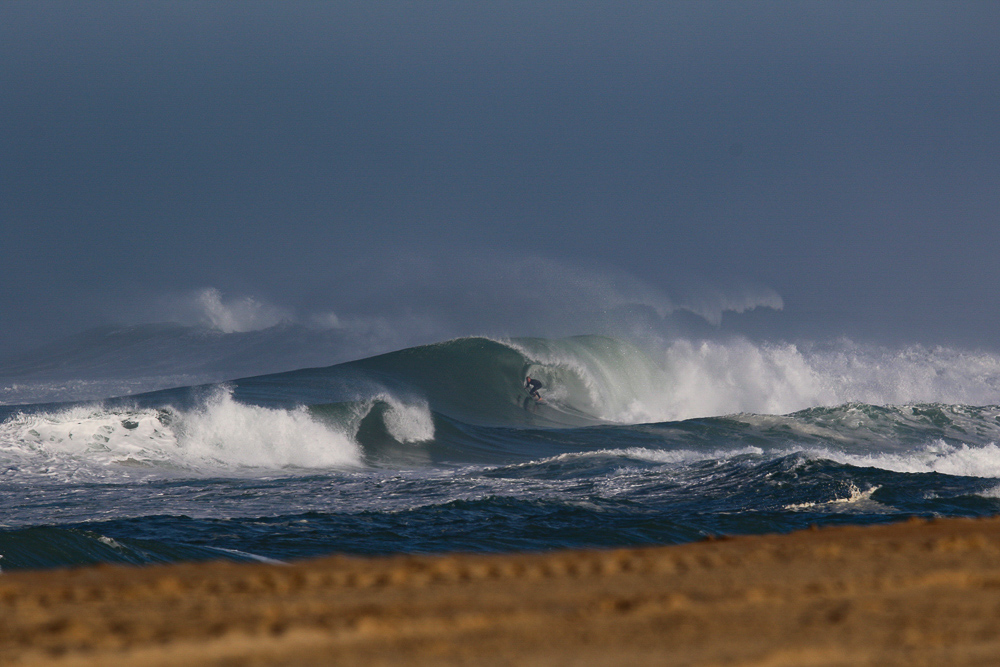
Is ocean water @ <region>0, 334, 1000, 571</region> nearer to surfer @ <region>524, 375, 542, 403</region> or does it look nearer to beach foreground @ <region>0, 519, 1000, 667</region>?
surfer @ <region>524, 375, 542, 403</region>

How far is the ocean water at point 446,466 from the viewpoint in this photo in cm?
789

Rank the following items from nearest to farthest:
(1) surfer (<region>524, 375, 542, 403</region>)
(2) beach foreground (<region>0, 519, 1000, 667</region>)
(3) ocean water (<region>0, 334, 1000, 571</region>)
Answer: (2) beach foreground (<region>0, 519, 1000, 667</region>) < (3) ocean water (<region>0, 334, 1000, 571</region>) < (1) surfer (<region>524, 375, 542, 403</region>)

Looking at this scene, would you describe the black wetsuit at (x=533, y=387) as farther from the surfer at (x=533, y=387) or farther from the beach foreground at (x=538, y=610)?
the beach foreground at (x=538, y=610)

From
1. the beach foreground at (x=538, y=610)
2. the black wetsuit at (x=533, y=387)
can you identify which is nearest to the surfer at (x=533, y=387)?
the black wetsuit at (x=533, y=387)

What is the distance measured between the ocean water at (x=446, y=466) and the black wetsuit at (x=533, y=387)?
0.35 m

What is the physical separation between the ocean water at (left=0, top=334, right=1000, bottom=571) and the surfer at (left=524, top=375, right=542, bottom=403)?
34cm

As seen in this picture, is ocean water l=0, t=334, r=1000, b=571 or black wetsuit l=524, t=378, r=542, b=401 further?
black wetsuit l=524, t=378, r=542, b=401

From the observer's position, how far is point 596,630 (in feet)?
9.07

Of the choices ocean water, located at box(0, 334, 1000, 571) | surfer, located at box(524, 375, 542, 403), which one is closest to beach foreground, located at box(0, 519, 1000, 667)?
ocean water, located at box(0, 334, 1000, 571)

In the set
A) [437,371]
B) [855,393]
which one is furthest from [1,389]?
[855,393]

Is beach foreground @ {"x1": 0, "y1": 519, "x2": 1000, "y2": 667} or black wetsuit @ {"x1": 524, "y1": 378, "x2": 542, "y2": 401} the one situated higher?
black wetsuit @ {"x1": 524, "y1": 378, "x2": 542, "y2": 401}

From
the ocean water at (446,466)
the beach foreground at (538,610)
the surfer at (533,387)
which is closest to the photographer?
the beach foreground at (538,610)

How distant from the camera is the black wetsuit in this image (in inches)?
950

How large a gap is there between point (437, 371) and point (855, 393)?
14.5 meters
